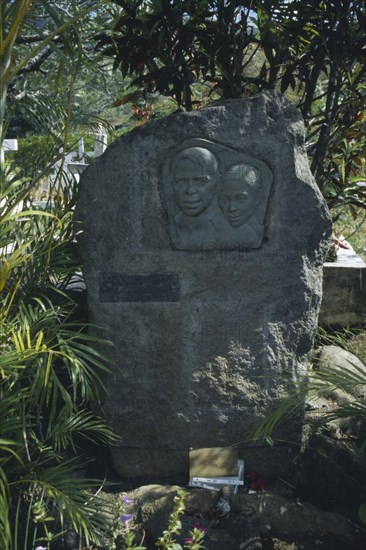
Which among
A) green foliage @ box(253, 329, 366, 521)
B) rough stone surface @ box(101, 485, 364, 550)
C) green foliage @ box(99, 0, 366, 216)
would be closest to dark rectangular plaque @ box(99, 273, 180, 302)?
green foliage @ box(253, 329, 366, 521)

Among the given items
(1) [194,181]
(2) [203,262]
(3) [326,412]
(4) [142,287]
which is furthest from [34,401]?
(3) [326,412]

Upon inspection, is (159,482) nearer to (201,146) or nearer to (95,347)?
(95,347)

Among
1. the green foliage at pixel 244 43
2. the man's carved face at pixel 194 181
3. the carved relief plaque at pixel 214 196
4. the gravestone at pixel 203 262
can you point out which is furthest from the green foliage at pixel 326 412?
the green foliage at pixel 244 43

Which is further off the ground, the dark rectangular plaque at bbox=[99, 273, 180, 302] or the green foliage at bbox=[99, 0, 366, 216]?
the green foliage at bbox=[99, 0, 366, 216]

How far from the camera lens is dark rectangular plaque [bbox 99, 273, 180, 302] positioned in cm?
322

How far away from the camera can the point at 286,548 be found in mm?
2975

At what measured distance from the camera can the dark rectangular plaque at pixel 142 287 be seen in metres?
3.22

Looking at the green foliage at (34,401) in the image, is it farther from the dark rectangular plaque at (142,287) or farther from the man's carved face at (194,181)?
the man's carved face at (194,181)

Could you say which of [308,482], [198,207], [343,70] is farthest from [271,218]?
[343,70]

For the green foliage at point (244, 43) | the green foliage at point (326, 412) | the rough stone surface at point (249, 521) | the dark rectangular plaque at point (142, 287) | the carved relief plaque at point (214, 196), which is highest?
the green foliage at point (244, 43)

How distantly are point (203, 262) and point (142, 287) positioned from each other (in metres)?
0.29

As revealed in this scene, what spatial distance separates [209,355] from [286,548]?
86 centimetres

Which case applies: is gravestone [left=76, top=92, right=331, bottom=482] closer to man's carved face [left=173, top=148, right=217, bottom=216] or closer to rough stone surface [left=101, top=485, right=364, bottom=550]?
man's carved face [left=173, top=148, right=217, bottom=216]

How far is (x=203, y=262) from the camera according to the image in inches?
127
